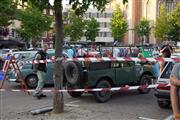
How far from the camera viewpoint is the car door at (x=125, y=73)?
43.5ft

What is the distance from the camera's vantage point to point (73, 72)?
40.8 feet

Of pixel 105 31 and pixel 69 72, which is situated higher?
pixel 105 31

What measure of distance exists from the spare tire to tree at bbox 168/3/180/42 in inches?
2405

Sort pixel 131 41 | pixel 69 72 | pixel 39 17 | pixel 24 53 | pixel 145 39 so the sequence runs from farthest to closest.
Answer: pixel 131 41 < pixel 145 39 < pixel 39 17 < pixel 24 53 < pixel 69 72

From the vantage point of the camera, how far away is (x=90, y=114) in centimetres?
1023

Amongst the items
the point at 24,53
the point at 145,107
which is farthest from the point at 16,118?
the point at 24,53

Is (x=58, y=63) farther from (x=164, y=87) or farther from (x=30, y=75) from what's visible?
(x=30, y=75)

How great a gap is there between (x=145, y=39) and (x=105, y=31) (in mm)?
18884

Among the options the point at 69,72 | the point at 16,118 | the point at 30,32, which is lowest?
the point at 16,118

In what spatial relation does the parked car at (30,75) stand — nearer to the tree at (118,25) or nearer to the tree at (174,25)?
the tree at (174,25)

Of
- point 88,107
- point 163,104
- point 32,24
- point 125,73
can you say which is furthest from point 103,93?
point 32,24

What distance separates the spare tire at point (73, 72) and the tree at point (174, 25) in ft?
200

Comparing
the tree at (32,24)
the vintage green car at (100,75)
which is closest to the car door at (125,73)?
the vintage green car at (100,75)

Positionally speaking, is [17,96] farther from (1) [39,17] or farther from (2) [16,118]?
(1) [39,17]
